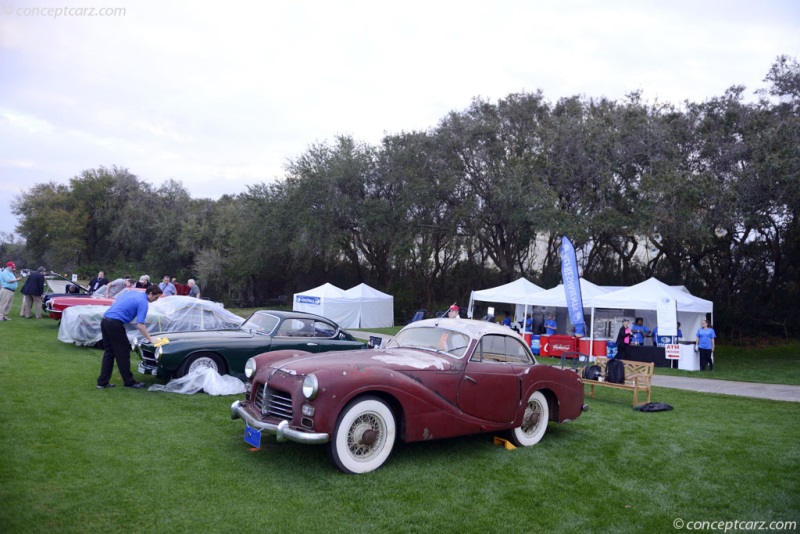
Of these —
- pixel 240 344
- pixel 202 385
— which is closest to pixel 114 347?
pixel 202 385

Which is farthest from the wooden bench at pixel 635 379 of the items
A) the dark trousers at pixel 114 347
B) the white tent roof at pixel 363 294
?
the white tent roof at pixel 363 294

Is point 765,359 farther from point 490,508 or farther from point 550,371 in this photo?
point 490,508

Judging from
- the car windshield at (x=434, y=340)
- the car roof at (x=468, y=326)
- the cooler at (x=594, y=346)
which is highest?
the car roof at (x=468, y=326)

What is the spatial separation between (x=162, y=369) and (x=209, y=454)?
11.0 ft

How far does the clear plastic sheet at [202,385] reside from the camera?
29.3 feet

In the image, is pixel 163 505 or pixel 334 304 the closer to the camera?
pixel 163 505

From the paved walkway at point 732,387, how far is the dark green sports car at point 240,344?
243cm

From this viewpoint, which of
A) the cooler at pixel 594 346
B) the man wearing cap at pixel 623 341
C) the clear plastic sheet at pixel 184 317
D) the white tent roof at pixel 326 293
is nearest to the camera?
the clear plastic sheet at pixel 184 317

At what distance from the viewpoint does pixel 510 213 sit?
83.1 ft

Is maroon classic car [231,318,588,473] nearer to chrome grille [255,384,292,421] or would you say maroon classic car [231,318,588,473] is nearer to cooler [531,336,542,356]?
chrome grille [255,384,292,421]

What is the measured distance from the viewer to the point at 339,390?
5430 millimetres

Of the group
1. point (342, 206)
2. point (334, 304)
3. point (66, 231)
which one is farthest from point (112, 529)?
point (66, 231)

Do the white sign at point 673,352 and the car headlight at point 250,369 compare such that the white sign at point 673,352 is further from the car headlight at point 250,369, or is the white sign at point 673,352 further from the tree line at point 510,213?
the car headlight at point 250,369

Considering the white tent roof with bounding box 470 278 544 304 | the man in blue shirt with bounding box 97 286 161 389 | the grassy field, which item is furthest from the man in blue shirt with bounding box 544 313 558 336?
the man in blue shirt with bounding box 97 286 161 389
